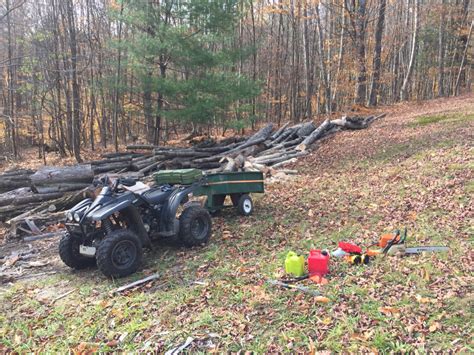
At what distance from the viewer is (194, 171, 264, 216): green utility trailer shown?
6.97 m

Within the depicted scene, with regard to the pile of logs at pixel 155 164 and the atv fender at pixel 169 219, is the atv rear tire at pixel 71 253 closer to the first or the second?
the atv fender at pixel 169 219

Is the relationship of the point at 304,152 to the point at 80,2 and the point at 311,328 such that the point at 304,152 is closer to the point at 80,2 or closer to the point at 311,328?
the point at 311,328

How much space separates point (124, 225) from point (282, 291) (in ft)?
8.53

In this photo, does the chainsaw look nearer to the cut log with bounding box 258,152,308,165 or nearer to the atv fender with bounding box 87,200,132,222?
the atv fender with bounding box 87,200,132,222

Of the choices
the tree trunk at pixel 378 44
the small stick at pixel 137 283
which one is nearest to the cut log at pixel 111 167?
the small stick at pixel 137 283

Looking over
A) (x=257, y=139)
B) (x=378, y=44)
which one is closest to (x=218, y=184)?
Result: (x=257, y=139)

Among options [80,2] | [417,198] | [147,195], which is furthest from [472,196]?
[80,2]

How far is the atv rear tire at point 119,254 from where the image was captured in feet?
15.5

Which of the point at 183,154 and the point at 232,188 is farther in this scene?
the point at 183,154

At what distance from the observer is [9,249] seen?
683 cm

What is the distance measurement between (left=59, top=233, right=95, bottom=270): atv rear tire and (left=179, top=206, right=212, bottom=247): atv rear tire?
1481mm

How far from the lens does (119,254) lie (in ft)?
16.0

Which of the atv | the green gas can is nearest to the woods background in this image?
the atv

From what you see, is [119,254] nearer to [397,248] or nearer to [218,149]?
[397,248]
